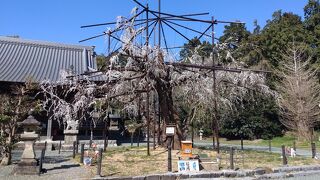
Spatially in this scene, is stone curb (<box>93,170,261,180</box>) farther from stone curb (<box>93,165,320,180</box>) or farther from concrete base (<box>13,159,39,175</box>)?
concrete base (<box>13,159,39,175</box>)

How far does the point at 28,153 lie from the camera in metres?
11.6

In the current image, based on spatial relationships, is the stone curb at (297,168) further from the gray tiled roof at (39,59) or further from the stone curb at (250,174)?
the gray tiled roof at (39,59)

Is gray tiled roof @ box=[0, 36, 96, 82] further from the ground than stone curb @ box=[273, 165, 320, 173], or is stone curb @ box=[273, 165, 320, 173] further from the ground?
gray tiled roof @ box=[0, 36, 96, 82]

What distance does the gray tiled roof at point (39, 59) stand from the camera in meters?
21.9

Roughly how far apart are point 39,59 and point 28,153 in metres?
15.5

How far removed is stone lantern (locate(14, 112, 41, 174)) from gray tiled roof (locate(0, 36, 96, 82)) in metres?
8.97

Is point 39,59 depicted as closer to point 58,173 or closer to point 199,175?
point 58,173

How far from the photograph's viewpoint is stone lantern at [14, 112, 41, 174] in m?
11.2

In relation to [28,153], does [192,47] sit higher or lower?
higher

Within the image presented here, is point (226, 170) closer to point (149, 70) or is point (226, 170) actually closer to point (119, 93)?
point (149, 70)

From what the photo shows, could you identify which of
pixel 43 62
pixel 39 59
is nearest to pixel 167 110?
pixel 43 62

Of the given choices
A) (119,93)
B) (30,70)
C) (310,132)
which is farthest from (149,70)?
(310,132)

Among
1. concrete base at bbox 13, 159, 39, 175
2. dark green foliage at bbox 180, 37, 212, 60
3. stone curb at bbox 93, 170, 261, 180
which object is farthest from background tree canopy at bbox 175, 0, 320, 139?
concrete base at bbox 13, 159, 39, 175

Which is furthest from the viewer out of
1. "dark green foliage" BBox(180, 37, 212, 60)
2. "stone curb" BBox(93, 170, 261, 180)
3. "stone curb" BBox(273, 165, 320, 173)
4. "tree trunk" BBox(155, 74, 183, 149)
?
"dark green foliage" BBox(180, 37, 212, 60)
